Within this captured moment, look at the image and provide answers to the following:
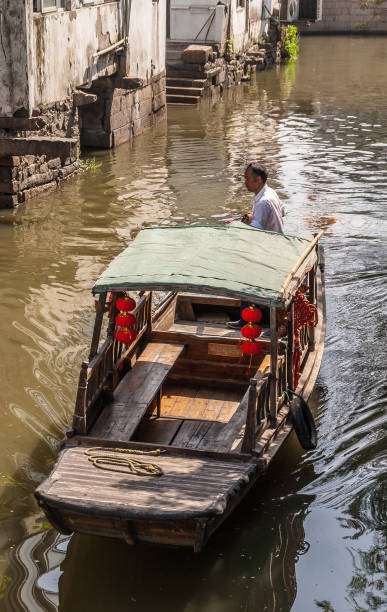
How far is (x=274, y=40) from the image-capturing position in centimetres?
3456

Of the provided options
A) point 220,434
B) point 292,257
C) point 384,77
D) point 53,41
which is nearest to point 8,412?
point 220,434

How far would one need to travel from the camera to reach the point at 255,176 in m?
9.01

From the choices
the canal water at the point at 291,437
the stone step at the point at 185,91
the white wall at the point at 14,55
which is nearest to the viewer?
the canal water at the point at 291,437

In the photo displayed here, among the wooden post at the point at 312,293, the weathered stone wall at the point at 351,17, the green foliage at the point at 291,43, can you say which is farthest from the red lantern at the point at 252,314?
the weathered stone wall at the point at 351,17

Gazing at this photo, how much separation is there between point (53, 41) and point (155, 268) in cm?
840

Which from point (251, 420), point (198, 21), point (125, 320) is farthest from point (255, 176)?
point (198, 21)

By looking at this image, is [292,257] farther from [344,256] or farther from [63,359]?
[344,256]

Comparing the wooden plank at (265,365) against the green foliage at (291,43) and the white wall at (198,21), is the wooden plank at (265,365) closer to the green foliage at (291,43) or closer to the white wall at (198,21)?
the white wall at (198,21)

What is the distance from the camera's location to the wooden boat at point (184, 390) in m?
5.88

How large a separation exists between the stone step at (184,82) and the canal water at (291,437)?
16.8 ft

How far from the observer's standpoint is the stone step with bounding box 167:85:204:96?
1011 inches

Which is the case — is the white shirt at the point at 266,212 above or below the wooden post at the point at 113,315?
above

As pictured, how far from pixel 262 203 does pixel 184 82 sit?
59.0ft

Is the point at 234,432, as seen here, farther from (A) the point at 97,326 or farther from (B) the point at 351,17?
(B) the point at 351,17
